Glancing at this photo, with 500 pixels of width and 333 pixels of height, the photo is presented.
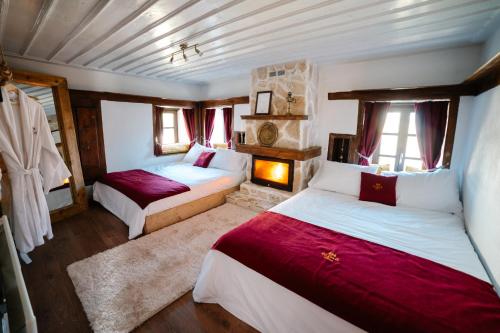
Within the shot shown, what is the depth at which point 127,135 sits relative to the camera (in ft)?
13.5

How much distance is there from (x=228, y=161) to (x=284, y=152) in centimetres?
133

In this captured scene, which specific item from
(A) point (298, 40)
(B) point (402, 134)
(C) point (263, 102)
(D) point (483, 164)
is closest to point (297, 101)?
(C) point (263, 102)

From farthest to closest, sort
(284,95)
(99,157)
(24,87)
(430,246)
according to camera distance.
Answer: (99,157)
(284,95)
(24,87)
(430,246)

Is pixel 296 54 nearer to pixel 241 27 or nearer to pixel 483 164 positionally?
pixel 241 27

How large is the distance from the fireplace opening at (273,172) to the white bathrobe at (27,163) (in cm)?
270

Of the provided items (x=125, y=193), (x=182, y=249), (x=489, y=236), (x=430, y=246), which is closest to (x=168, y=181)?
(x=125, y=193)

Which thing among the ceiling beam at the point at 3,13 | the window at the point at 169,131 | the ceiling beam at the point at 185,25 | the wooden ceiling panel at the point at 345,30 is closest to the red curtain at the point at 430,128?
the wooden ceiling panel at the point at 345,30

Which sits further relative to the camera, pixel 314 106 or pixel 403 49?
pixel 314 106

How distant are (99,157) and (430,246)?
4.68 metres

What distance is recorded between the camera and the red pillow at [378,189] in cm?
242

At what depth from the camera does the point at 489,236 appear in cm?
144

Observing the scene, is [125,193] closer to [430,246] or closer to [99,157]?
[99,157]

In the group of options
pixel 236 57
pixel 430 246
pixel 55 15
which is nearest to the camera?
pixel 430 246

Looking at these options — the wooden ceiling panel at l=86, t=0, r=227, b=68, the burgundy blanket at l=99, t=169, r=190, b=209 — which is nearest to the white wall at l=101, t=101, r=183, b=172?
the burgundy blanket at l=99, t=169, r=190, b=209
